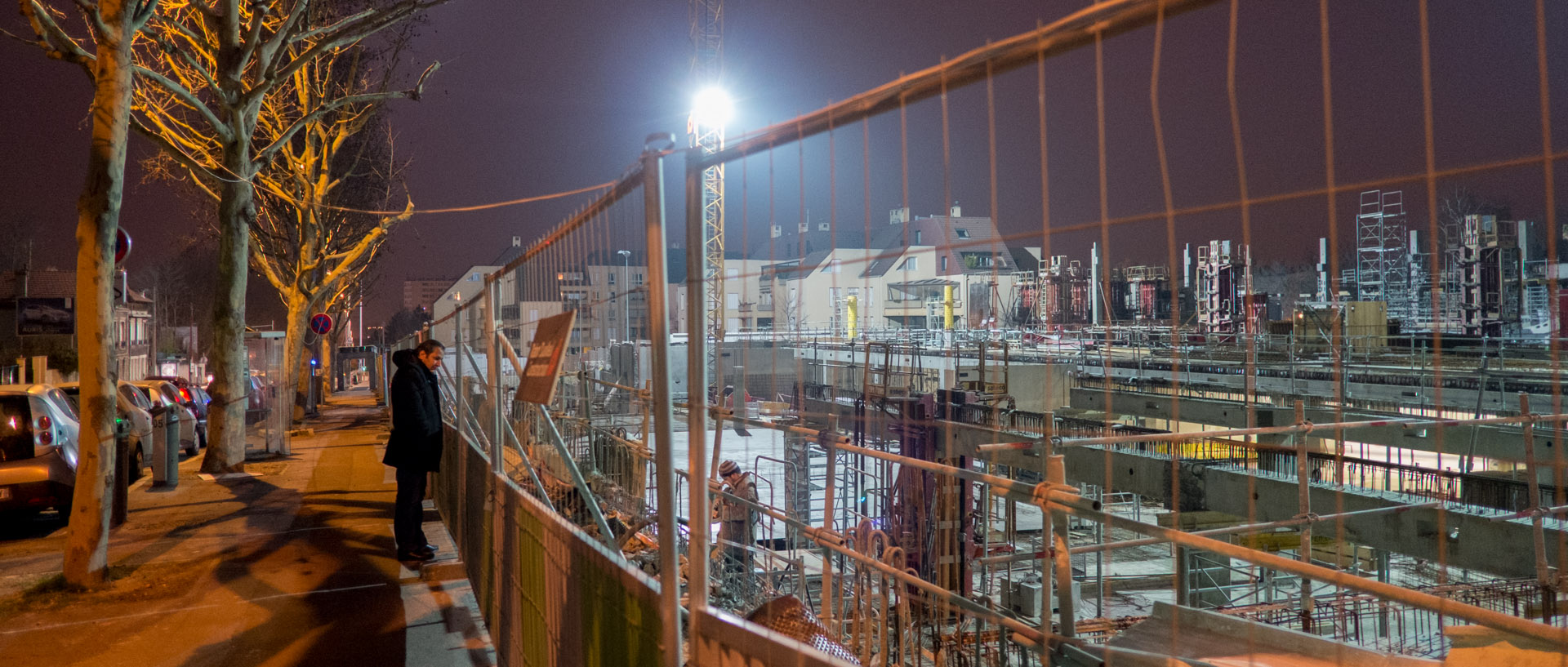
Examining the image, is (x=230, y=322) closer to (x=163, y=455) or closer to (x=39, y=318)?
(x=163, y=455)

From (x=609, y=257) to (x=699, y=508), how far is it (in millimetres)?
1674

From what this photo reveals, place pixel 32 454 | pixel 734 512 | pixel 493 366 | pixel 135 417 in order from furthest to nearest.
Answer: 1. pixel 135 417
2. pixel 32 454
3. pixel 734 512
4. pixel 493 366

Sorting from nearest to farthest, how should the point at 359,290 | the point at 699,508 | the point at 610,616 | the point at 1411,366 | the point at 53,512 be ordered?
1. the point at 699,508
2. the point at 610,616
3. the point at 53,512
4. the point at 1411,366
5. the point at 359,290

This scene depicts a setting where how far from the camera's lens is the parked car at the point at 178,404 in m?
17.5

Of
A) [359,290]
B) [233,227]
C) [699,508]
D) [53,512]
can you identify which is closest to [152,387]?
[233,227]

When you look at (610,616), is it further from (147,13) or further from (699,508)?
(147,13)

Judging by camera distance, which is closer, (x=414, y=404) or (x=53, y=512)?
(x=414, y=404)

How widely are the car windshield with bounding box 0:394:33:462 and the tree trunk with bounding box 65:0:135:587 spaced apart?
2.88 metres

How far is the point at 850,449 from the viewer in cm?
438

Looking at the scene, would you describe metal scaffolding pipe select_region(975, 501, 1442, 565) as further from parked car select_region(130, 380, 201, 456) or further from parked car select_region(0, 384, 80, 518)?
parked car select_region(130, 380, 201, 456)

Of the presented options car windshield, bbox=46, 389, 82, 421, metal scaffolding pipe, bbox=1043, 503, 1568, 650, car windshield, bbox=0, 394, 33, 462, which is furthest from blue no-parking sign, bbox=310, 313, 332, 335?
metal scaffolding pipe, bbox=1043, 503, 1568, 650

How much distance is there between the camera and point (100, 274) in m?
7.51

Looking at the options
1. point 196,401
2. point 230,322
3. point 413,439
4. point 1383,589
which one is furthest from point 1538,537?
point 196,401

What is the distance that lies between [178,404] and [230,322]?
17.0 feet
